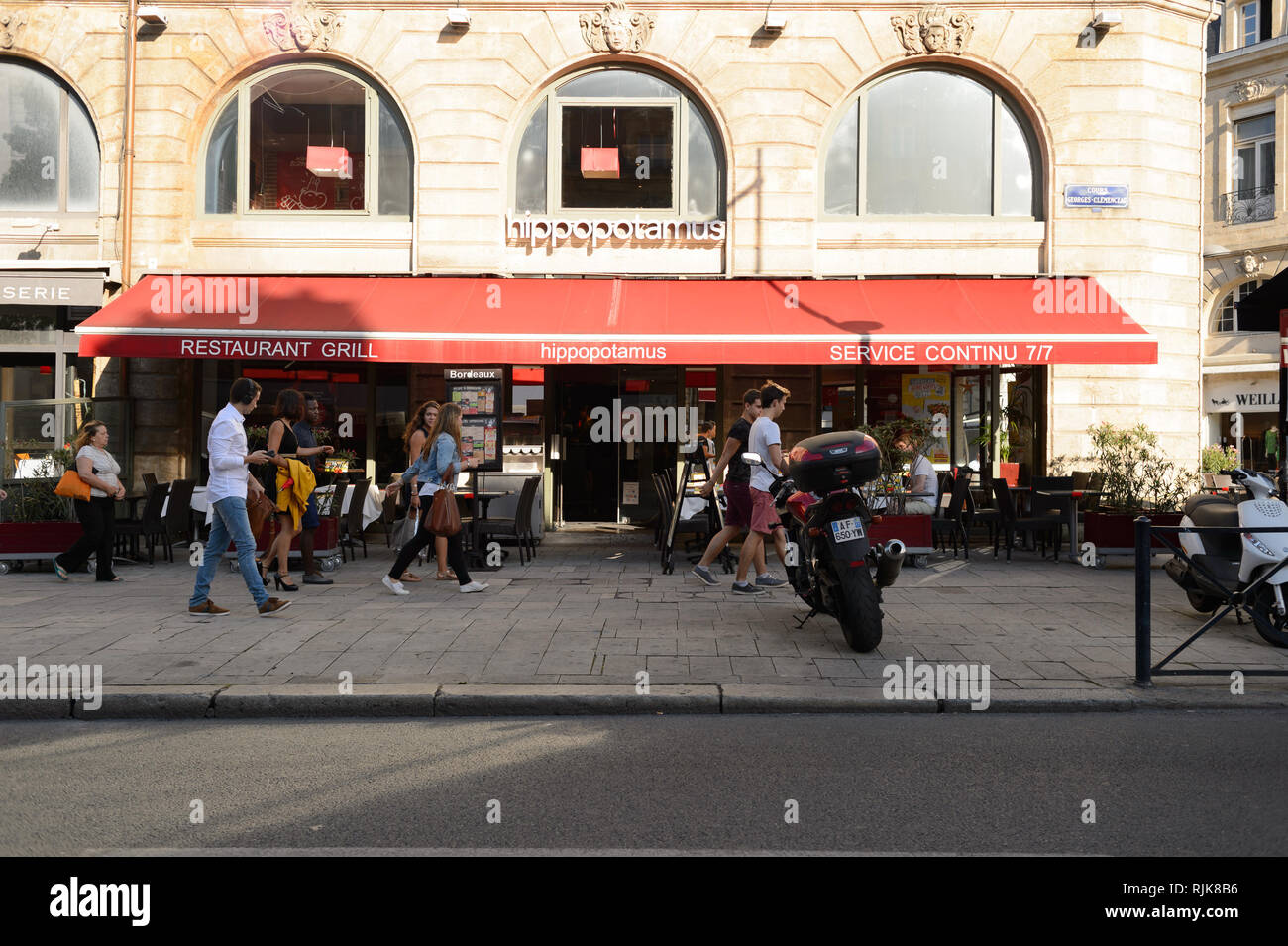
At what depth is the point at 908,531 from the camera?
11.2 m

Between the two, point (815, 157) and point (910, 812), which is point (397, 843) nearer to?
point (910, 812)

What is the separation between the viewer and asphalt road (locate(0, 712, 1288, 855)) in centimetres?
360

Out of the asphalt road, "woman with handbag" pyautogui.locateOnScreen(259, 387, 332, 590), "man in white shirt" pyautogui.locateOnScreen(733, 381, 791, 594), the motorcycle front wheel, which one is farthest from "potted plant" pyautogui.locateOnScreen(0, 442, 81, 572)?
the motorcycle front wheel

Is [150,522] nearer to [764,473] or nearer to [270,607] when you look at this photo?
[270,607]

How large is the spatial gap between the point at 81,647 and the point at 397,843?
432 cm

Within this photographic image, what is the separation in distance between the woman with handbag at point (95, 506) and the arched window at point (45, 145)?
5.14 metres

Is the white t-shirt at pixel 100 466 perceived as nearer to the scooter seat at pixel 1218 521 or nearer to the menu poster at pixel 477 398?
the menu poster at pixel 477 398

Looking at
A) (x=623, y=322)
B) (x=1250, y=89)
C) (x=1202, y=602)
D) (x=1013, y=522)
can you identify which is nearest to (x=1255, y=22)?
(x=1250, y=89)

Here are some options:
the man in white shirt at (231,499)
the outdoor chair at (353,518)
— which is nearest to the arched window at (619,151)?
the outdoor chair at (353,518)

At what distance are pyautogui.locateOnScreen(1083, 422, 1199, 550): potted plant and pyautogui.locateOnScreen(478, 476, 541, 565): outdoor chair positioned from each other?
20.7 ft

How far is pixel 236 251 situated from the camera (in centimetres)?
1373

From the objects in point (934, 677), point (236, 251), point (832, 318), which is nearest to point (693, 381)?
point (832, 318)

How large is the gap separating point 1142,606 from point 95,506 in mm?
9501

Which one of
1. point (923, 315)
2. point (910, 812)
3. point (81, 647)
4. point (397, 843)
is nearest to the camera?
point (397, 843)
